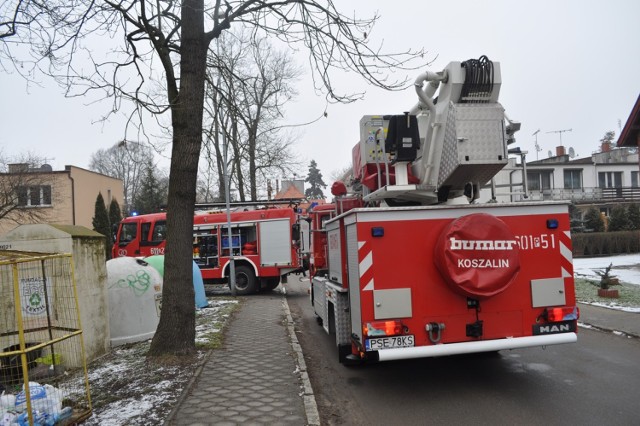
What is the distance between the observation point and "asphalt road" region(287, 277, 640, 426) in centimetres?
498

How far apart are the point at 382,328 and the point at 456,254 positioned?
1.13 metres

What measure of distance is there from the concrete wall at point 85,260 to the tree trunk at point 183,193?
1104mm

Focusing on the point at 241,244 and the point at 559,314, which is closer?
the point at 559,314

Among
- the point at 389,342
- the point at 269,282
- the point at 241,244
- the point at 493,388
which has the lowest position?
the point at 493,388

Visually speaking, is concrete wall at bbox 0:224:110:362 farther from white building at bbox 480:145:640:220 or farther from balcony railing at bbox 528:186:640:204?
balcony railing at bbox 528:186:640:204

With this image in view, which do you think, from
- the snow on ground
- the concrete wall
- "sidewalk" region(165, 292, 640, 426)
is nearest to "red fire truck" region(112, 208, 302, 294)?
"sidewalk" region(165, 292, 640, 426)

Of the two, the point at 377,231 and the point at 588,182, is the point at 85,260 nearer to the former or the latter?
the point at 377,231

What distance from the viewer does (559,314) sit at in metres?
Result: 5.64

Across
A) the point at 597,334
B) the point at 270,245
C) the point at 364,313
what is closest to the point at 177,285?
the point at 364,313

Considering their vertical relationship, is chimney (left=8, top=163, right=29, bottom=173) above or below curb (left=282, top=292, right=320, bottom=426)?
above

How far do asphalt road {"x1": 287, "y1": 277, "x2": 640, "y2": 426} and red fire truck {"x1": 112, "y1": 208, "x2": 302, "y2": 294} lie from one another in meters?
8.02

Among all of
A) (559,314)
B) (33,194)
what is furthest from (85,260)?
(33,194)

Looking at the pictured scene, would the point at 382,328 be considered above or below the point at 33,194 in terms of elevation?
below

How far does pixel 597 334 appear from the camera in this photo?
8.80 m
